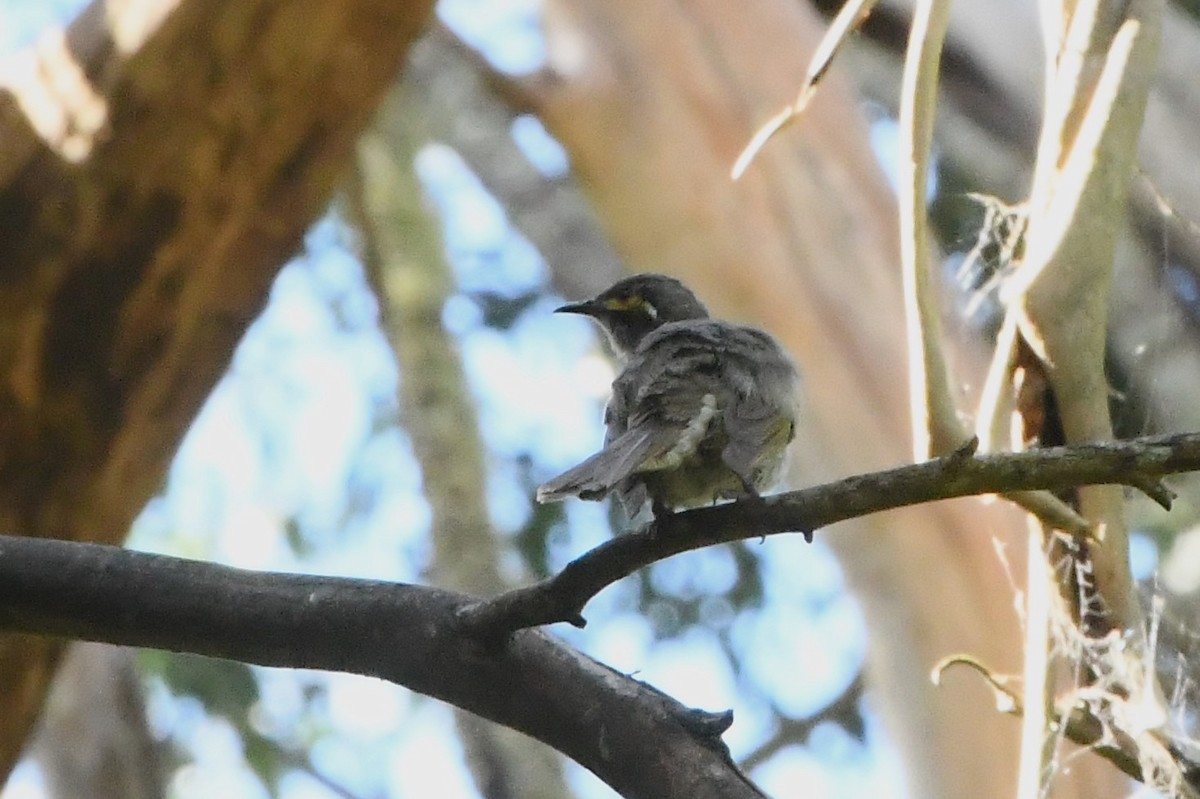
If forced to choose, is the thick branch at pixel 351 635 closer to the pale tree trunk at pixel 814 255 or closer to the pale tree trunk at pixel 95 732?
the pale tree trunk at pixel 814 255

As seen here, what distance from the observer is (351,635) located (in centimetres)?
278

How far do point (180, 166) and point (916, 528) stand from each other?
3.06 meters

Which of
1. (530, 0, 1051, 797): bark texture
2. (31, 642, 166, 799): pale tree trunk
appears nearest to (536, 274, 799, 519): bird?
(530, 0, 1051, 797): bark texture

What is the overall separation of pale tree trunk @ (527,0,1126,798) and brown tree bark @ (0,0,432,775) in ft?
4.57

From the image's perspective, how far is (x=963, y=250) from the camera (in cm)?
707

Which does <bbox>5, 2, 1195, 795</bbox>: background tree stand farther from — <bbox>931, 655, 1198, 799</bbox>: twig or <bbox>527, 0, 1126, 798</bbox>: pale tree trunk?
<bbox>931, 655, 1198, 799</bbox>: twig

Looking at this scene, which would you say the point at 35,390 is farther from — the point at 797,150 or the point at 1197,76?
the point at 1197,76

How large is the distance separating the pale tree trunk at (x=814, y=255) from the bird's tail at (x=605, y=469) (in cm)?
291

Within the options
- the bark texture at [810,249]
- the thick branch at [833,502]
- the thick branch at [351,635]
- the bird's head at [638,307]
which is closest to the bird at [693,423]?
the thick branch at [833,502]

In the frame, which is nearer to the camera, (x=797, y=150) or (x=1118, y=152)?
(x=1118, y=152)

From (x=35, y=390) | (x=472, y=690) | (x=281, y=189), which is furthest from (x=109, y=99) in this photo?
(x=472, y=690)

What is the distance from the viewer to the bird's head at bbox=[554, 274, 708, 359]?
199 inches

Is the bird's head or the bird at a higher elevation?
the bird's head

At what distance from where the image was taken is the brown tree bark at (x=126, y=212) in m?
5.16
